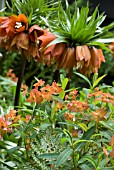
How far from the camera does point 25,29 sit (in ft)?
4.28

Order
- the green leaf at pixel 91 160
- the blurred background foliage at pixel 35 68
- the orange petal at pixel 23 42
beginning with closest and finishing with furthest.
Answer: the green leaf at pixel 91 160, the orange petal at pixel 23 42, the blurred background foliage at pixel 35 68

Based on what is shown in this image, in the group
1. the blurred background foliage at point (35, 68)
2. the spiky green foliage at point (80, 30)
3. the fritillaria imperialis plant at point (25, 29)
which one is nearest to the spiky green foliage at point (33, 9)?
the fritillaria imperialis plant at point (25, 29)

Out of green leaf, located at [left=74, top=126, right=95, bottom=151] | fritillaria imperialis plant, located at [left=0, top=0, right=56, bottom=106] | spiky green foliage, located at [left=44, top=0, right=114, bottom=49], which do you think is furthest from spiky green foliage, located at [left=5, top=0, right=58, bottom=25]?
green leaf, located at [left=74, top=126, right=95, bottom=151]

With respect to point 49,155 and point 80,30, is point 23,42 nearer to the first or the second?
point 80,30

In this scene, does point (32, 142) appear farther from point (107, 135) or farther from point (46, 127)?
point (107, 135)

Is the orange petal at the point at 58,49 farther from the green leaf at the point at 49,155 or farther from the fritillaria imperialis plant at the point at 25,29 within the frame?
the green leaf at the point at 49,155

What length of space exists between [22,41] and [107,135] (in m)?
0.49

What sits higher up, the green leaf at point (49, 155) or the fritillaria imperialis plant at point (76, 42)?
the fritillaria imperialis plant at point (76, 42)

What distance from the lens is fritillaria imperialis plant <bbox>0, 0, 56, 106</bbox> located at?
1274 millimetres

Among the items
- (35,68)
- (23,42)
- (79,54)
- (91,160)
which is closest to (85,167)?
(91,160)

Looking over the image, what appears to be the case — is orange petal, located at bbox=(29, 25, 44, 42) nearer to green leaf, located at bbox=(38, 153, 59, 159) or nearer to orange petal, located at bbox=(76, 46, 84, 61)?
orange petal, located at bbox=(76, 46, 84, 61)

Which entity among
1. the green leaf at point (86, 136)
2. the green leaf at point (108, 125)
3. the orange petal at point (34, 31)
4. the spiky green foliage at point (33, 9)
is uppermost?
the spiky green foliage at point (33, 9)

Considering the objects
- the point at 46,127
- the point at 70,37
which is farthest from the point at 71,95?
the point at 70,37

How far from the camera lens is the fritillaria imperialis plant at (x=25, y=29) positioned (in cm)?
127
